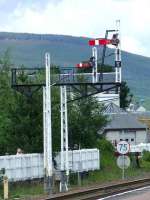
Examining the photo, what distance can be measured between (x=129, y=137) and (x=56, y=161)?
72756mm

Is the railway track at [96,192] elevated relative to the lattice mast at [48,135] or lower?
lower

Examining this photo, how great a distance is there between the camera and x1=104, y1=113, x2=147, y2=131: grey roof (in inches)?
4323

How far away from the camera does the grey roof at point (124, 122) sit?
10981cm

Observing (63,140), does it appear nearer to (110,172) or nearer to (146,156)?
(110,172)

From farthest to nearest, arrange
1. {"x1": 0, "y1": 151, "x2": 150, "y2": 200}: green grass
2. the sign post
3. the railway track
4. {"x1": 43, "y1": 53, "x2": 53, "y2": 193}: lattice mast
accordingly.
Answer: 1. the sign post
2. {"x1": 0, "y1": 151, "x2": 150, "y2": 200}: green grass
3. {"x1": 43, "y1": 53, "x2": 53, "y2": 193}: lattice mast
4. the railway track

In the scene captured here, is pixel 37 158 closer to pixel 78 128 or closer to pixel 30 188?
pixel 30 188

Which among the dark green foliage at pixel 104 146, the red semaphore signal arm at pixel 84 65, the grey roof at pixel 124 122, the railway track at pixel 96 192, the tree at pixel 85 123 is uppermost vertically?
the grey roof at pixel 124 122

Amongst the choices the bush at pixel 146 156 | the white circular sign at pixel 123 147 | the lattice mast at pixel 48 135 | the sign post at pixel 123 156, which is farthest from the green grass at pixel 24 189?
the bush at pixel 146 156

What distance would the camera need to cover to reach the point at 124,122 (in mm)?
112500

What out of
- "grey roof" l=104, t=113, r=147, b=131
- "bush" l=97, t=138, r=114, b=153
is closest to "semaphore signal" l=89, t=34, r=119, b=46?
"bush" l=97, t=138, r=114, b=153

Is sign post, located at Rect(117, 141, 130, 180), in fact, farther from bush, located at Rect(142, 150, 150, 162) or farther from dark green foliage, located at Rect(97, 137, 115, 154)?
bush, located at Rect(142, 150, 150, 162)

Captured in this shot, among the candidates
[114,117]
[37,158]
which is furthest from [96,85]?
[114,117]

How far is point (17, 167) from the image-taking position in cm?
3347

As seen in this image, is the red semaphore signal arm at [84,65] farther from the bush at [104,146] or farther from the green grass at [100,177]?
the bush at [104,146]
